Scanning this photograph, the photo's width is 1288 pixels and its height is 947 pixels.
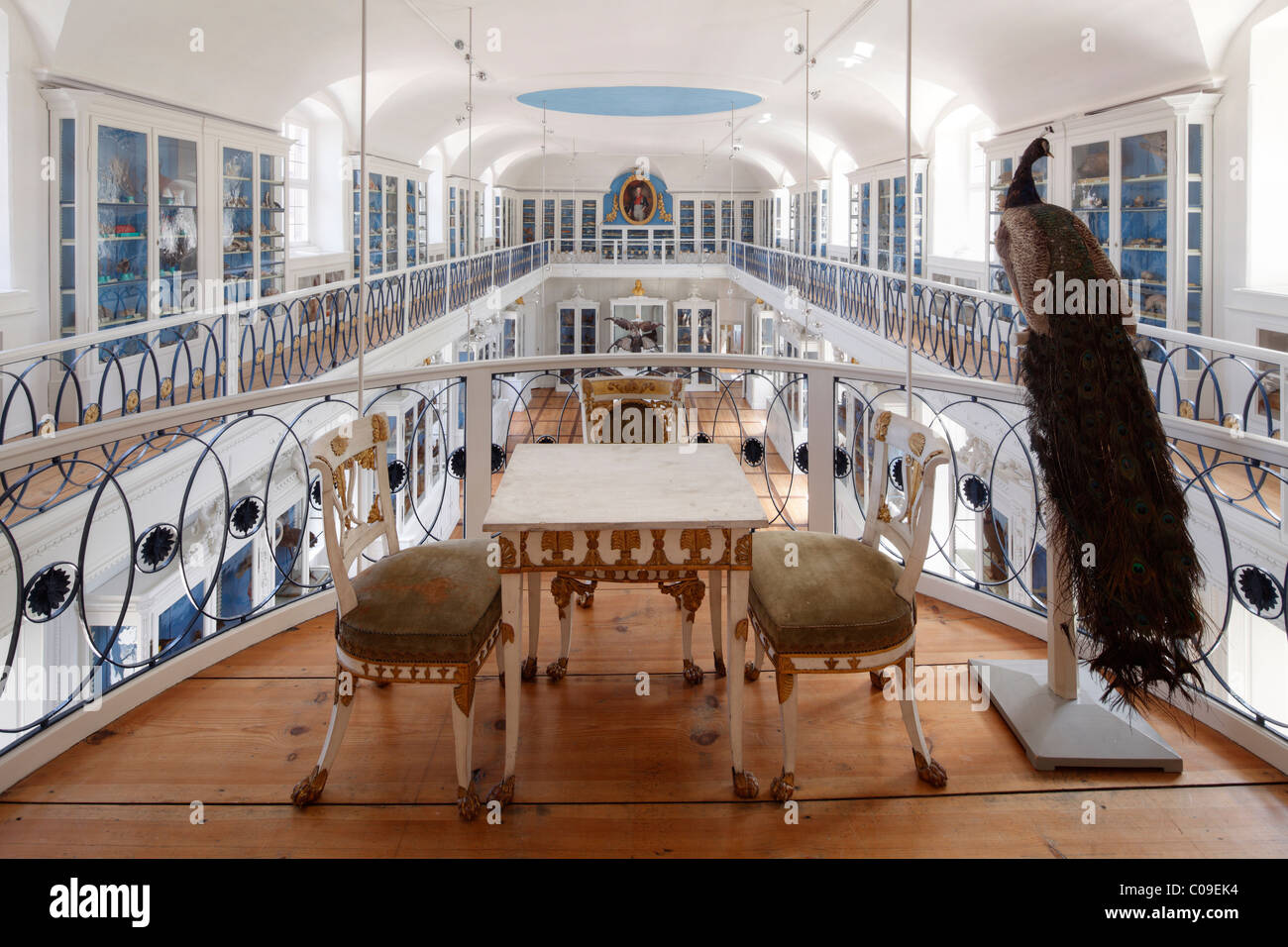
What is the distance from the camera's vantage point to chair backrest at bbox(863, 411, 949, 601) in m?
2.08

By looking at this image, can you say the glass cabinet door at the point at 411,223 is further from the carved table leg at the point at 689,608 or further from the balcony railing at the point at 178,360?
the carved table leg at the point at 689,608

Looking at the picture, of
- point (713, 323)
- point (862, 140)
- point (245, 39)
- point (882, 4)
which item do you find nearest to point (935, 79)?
point (882, 4)

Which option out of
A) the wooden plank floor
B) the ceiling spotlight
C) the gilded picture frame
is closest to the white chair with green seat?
the wooden plank floor

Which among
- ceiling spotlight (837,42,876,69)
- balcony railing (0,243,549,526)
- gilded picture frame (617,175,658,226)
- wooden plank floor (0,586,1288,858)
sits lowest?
wooden plank floor (0,586,1288,858)

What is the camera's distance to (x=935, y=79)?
820 centimetres

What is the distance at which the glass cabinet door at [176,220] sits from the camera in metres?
6.79

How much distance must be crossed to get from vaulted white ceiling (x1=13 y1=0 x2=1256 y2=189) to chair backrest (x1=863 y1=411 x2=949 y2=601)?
16.0ft

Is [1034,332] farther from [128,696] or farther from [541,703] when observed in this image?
[128,696]

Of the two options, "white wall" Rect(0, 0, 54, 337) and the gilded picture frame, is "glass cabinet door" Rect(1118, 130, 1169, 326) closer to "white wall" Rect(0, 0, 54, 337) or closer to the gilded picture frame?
"white wall" Rect(0, 0, 54, 337)

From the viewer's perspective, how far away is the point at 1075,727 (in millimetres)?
2197

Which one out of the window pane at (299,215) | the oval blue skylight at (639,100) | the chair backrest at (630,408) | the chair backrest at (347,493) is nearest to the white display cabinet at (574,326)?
the oval blue skylight at (639,100)

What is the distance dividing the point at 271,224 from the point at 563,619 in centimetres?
752

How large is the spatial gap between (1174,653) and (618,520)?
3.93 ft

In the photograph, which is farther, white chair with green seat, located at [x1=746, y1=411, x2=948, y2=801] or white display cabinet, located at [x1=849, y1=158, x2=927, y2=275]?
white display cabinet, located at [x1=849, y1=158, x2=927, y2=275]
